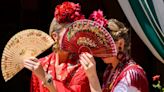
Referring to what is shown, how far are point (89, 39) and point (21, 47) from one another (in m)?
0.52

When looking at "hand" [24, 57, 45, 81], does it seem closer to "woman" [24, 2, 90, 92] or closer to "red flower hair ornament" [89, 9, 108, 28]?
"woman" [24, 2, 90, 92]

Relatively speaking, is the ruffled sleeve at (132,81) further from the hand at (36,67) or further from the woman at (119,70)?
the hand at (36,67)

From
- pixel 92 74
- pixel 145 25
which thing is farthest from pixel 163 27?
pixel 92 74

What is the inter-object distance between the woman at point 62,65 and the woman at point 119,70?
0.22 m

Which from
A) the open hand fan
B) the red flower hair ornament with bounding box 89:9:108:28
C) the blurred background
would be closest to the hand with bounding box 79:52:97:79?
the open hand fan

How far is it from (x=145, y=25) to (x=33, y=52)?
Result: 78 centimetres

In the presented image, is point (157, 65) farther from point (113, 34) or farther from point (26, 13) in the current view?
point (113, 34)

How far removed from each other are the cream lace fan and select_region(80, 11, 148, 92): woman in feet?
1.45

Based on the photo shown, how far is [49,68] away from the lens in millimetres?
3871

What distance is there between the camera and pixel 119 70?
3516mm

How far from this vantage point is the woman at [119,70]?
3348 millimetres

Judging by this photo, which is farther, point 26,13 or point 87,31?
point 26,13

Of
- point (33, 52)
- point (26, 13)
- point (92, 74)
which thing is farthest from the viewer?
point (26, 13)

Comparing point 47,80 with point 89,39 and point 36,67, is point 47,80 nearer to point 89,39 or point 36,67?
point 36,67
